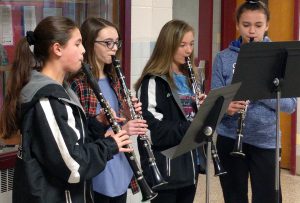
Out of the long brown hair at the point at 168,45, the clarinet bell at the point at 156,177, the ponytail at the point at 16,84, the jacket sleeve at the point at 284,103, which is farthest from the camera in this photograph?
the jacket sleeve at the point at 284,103

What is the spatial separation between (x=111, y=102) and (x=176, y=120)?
321 mm

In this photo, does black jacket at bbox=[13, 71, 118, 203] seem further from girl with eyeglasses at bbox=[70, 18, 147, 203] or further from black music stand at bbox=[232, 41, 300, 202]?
black music stand at bbox=[232, 41, 300, 202]

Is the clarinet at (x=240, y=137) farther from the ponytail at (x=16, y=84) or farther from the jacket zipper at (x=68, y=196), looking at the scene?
the ponytail at (x=16, y=84)

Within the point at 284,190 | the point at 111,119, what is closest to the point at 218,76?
the point at 111,119

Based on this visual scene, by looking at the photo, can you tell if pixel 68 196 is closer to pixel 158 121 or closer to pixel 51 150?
pixel 51 150

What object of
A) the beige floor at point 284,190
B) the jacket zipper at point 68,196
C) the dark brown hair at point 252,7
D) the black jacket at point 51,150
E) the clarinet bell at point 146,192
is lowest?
the beige floor at point 284,190

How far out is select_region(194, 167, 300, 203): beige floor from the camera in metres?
3.91

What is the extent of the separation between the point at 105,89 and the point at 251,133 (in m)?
0.80

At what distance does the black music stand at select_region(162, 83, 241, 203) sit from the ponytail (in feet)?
2.06

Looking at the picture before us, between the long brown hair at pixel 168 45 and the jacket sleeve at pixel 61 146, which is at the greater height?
the long brown hair at pixel 168 45

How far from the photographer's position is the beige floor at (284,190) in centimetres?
391

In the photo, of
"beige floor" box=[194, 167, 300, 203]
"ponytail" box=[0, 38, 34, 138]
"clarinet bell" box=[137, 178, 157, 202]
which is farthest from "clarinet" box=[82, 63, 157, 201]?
"beige floor" box=[194, 167, 300, 203]

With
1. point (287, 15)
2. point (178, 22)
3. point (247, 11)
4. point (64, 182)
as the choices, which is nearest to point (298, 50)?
point (247, 11)

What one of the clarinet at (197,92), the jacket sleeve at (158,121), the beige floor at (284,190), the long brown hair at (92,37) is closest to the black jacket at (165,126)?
the jacket sleeve at (158,121)
